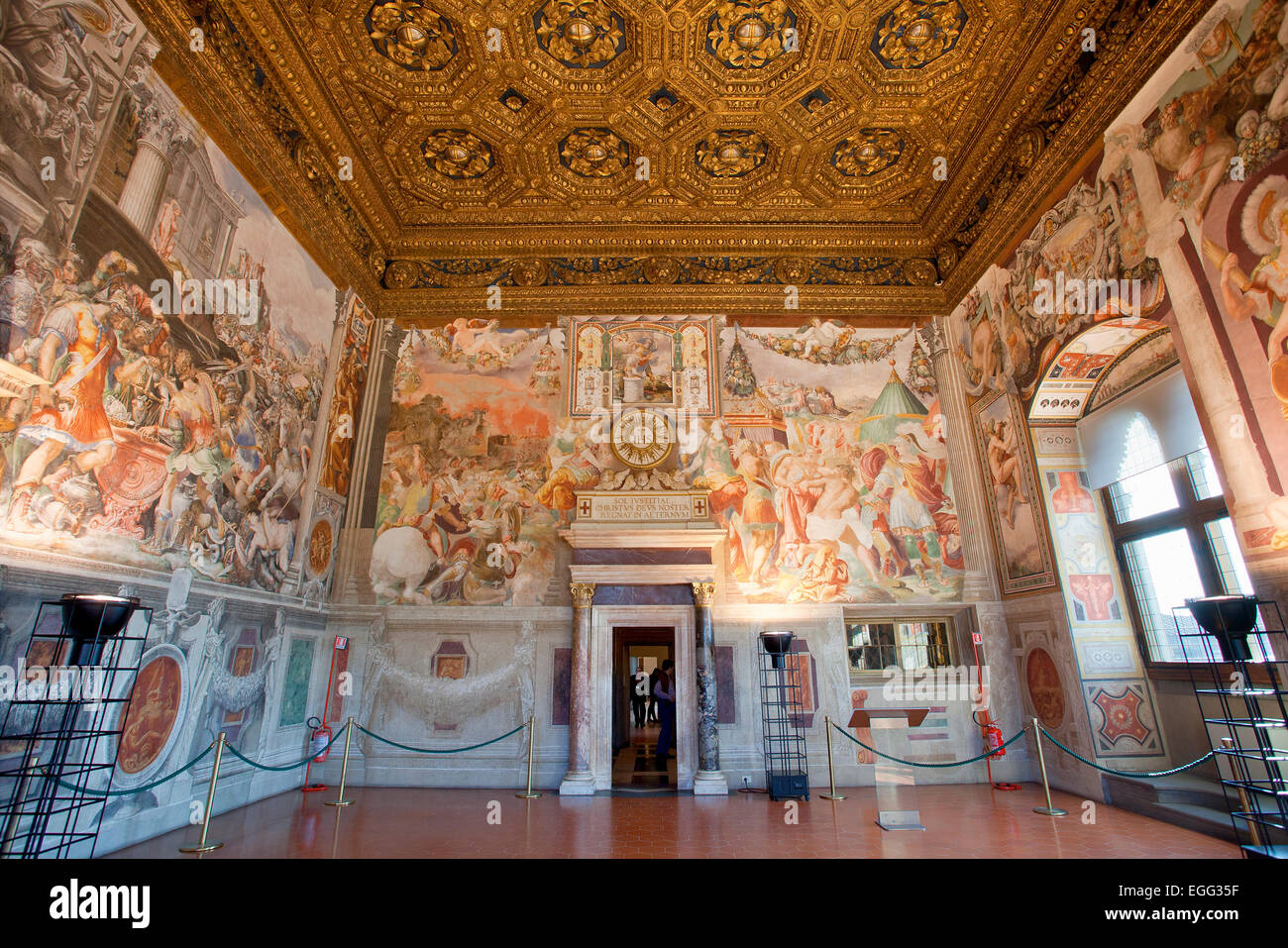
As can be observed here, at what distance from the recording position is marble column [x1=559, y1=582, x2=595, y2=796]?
8984 millimetres

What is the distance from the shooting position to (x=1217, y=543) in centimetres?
773

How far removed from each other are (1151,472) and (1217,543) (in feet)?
3.90

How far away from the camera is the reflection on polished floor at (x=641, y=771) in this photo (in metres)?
9.30

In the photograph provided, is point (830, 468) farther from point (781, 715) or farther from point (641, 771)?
point (641, 771)

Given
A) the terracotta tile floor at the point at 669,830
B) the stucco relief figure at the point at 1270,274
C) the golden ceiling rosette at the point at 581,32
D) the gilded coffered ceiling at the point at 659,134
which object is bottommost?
the terracotta tile floor at the point at 669,830

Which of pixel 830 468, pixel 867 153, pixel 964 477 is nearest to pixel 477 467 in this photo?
pixel 830 468

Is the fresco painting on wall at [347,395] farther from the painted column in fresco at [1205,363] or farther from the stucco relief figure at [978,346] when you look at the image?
the painted column in fresco at [1205,363]

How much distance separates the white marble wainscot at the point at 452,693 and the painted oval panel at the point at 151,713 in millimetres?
3245

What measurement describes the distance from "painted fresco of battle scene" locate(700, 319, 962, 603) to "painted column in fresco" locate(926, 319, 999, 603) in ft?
0.51

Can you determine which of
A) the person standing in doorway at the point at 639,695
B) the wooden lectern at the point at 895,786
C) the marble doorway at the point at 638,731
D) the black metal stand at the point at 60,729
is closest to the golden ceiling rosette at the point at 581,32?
the black metal stand at the point at 60,729

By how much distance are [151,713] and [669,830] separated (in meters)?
5.75

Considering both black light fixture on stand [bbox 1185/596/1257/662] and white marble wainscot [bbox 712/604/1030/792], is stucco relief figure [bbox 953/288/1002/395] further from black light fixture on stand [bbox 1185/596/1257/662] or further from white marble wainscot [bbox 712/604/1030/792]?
black light fixture on stand [bbox 1185/596/1257/662]

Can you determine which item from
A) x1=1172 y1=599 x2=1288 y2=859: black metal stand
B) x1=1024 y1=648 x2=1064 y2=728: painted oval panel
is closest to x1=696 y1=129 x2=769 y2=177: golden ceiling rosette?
x1=1172 y1=599 x2=1288 y2=859: black metal stand

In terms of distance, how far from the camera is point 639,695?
18344mm
